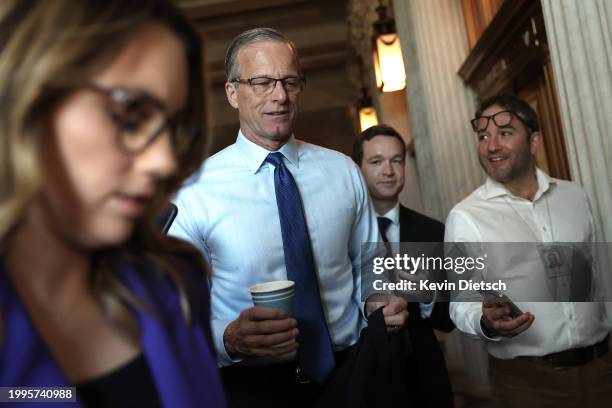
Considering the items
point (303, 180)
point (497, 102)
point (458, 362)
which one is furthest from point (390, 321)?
point (458, 362)

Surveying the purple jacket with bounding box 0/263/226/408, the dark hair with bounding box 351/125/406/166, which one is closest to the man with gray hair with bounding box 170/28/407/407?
A: the purple jacket with bounding box 0/263/226/408

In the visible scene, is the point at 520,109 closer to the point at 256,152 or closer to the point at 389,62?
the point at 256,152

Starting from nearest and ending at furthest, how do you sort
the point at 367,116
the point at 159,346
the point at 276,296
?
1. the point at 159,346
2. the point at 276,296
3. the point at 367,116

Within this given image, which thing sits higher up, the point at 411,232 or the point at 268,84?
the point at 268,84

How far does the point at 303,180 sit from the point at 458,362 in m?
3.29

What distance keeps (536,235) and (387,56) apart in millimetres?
3077

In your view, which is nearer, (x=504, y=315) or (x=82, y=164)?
(x=82, y=164)

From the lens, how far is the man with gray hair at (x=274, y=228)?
5.14 ft

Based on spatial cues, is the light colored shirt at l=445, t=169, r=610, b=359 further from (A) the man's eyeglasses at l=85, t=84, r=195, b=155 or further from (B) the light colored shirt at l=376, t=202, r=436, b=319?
(A) the man's eyeglasses at l=85, t=84, r=195, b=155

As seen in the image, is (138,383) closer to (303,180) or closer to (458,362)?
(303,180)

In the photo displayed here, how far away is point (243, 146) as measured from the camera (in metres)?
1.78

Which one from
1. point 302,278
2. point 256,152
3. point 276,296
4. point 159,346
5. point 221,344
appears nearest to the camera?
point 159,346

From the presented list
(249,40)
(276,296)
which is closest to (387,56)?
(249,40)

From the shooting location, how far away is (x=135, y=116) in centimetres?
50
